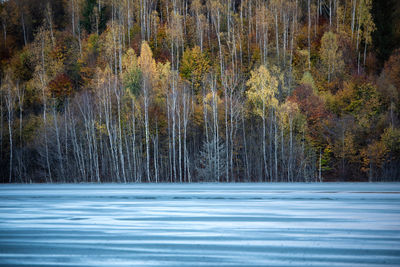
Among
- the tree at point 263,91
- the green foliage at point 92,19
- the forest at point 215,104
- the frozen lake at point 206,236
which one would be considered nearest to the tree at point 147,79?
the forest at point 215,104

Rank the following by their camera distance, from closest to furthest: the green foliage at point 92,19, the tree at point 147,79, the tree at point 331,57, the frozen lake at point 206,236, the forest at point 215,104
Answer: the frozen lake at point 206,236 → the forest at point 215,104 → the tree at point 147,79 → the tree at point 331,57 → the green foliage at point 92,19

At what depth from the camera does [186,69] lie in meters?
47.2

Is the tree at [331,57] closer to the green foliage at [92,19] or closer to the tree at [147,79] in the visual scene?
the tree at [147,79]

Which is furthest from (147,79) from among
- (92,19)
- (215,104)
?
(92,19)

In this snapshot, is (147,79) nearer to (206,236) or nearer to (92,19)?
(92,19)

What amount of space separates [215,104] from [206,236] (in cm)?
2963

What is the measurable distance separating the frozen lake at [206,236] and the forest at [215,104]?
904 inches

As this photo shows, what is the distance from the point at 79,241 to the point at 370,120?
32.2m

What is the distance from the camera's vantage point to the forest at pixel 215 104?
117ft

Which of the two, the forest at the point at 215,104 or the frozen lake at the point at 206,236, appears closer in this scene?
the frozen lake at the point at 206,236

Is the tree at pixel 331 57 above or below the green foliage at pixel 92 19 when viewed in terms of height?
below

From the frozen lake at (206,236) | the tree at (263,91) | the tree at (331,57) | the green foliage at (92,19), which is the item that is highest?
the green foliage at (92,19)

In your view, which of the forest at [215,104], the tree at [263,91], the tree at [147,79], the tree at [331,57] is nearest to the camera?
the forest at [215,104]

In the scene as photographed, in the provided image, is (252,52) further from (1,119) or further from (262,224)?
(262,224)
